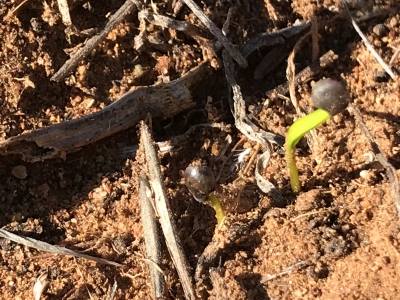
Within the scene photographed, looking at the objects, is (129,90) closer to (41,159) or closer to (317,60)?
(41,159)

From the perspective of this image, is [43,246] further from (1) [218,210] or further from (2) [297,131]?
(2) [297,131]

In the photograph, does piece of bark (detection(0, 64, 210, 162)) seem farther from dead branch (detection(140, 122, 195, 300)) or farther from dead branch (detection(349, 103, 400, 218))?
dead branch (detection(349, 103, 400, 218))

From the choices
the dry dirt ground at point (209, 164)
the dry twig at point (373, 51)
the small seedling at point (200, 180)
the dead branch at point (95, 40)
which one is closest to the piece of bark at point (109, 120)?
the dry dirt ground at point (209, 164)

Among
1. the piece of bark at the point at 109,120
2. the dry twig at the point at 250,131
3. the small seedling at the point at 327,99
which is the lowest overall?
the small seedling at the point at 327,99

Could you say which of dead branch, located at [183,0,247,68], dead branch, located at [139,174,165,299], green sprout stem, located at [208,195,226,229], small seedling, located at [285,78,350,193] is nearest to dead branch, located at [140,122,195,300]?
dead branch, located at [139,174,165,299]

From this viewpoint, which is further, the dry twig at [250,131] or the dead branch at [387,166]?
the dry twig at [250,131]

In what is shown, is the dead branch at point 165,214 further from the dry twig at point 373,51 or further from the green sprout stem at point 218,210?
the dry twig at point 373,51

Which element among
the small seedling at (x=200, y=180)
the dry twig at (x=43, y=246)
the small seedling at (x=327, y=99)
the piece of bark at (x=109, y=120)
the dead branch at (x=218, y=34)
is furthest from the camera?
the dead branch at (x=218, y=34)
